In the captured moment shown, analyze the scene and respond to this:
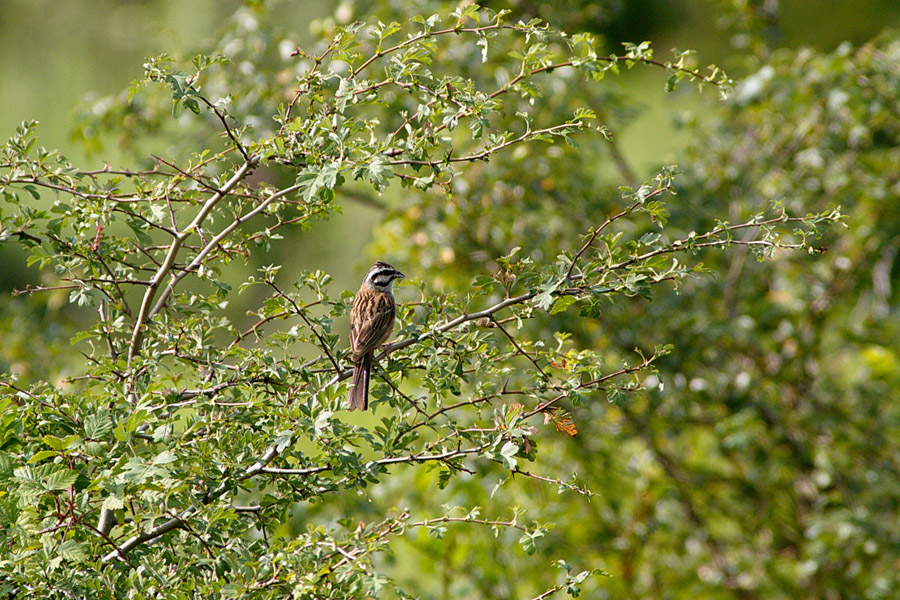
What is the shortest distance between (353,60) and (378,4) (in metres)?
3.25

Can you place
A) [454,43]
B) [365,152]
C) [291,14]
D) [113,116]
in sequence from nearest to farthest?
[365,152] < [454,43] < [113,116] < [291,14]

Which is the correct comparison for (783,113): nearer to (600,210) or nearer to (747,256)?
(747,256)

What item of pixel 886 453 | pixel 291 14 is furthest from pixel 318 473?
pixel 291 14

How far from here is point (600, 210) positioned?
207 inches

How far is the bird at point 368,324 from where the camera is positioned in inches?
108

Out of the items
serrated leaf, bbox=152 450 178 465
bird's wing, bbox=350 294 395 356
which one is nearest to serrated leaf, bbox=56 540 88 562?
serrated leaf, bbox=152 450 178 465

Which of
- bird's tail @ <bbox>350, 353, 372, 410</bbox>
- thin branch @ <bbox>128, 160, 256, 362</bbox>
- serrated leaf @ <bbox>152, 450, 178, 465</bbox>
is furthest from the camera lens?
bird's tail @ <bbox>350, 353, 372, 410</bbox>

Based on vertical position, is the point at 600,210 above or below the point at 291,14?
below

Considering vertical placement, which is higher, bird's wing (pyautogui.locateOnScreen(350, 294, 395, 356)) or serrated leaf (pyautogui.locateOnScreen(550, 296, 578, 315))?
bird's wing (pyautogui.locateOnScreen(350, 294, 395, 356))

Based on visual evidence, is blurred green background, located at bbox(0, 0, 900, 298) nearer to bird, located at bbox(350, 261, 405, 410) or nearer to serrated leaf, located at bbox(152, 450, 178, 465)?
bird, located at bbox(350, 261, 405, 410)

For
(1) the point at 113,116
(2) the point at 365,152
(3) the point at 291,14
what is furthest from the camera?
(3) the point at 291,14

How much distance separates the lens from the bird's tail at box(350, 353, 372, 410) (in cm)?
271

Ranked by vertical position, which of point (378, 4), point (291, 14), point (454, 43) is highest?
point (291, 14)

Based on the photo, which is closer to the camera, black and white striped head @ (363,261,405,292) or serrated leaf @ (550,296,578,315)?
serrated leaf @ (550,296,578,315)
